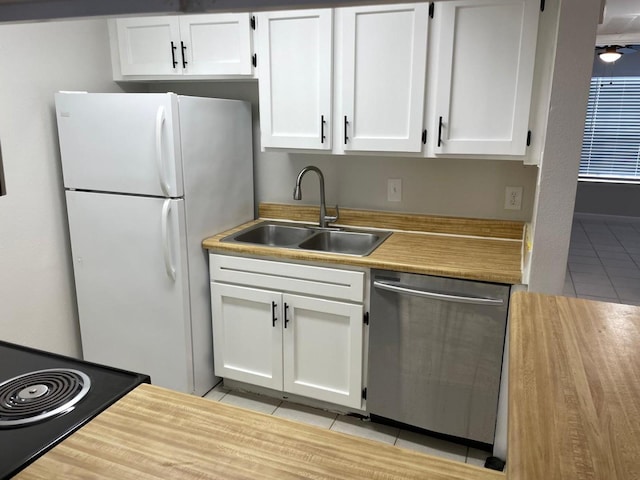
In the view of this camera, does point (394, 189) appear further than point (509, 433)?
Yes

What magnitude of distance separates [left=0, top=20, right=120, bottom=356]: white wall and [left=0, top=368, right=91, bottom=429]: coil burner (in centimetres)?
165

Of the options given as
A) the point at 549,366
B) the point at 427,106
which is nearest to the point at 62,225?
the point at 427,106

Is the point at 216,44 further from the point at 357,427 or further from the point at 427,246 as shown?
the point at 357,427

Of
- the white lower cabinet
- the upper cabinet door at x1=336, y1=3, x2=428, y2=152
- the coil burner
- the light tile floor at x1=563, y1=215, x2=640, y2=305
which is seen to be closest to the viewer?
the coil burner

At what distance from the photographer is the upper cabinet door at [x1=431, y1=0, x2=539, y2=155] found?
2098 millimetres

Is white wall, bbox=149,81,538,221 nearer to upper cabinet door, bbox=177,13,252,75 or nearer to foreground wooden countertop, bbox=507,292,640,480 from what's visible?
upper cabinet door, bbox=177,13,252,75

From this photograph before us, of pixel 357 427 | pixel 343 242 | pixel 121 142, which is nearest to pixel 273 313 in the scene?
pixel 343 242

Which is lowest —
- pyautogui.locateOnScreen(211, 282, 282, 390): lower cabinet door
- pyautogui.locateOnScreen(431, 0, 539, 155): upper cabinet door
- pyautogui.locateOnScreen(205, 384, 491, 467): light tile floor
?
pyautogui.locateOnScreen(205, 384, 491, 467): light tile floor

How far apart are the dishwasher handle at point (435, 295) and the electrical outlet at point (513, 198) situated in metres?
0.72

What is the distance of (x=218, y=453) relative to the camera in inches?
34.9

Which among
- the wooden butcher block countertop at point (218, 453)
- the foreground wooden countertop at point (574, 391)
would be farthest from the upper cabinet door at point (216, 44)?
the foreground wooden countertop at point (574, 391)

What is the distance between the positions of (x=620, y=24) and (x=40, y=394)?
634 cm

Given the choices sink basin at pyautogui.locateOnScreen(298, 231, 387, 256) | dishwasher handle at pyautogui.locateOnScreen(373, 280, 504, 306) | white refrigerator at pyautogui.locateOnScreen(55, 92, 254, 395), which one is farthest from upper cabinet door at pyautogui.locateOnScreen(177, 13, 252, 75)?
dishwasher handle at pyautogui.locateOnScreen(373, 280, 504, 306)

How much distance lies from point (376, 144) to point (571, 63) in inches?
39.9
